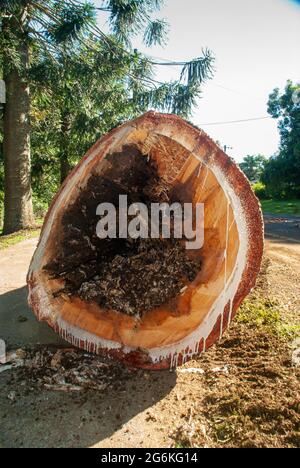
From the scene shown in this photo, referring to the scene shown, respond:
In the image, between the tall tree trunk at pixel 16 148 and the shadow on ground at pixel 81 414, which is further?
the tall tree trunk at pixel 16 148

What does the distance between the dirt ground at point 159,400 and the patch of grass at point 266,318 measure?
5cm

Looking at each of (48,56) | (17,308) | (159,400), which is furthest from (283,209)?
(159,400)

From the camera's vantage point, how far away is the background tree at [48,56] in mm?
7078

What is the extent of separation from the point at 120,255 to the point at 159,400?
868mm

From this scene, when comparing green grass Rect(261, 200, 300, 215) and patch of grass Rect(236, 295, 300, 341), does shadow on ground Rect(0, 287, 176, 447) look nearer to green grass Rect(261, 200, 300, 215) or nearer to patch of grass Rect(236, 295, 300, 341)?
patch of grass Rect(236, 295, 300, 341)

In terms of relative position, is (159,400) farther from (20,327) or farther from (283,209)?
(283,209)

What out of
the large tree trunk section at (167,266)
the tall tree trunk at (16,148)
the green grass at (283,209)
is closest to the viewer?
the large tree trunk section at (167,266)

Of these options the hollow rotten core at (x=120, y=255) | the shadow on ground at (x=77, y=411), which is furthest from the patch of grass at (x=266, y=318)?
the hollow rotten core at (x=120, y=255)

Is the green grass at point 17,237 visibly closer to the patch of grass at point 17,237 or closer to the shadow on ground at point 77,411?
the patch of grass at point 17,237

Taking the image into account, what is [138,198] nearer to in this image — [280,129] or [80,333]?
[80,333]

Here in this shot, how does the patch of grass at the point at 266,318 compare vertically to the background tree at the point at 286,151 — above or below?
below

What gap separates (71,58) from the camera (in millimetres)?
7742

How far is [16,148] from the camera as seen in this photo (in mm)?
7699

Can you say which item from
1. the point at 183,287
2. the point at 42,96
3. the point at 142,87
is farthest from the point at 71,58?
the point at 183,287
